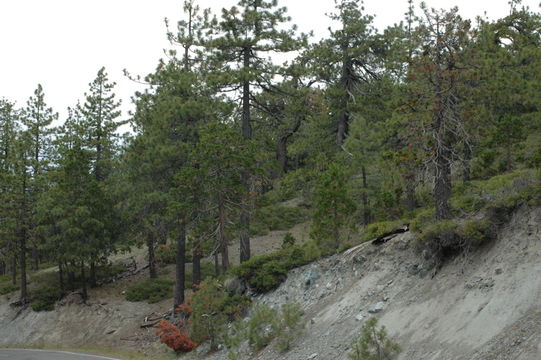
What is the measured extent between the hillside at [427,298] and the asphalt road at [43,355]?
11.7 ft

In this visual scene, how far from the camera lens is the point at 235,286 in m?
21.9

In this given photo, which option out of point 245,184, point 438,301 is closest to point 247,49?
point 245,184

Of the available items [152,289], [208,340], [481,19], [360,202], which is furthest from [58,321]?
[481,19]

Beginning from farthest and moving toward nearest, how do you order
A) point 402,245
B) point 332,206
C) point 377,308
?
point 332,206, point 402,245, point 377,308

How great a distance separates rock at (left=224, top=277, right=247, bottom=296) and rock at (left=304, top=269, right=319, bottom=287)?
3.50m

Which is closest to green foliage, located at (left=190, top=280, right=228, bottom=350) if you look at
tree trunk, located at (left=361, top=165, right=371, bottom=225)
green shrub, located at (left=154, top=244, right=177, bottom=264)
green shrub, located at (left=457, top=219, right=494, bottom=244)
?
tree trunk, located at (left=361, top=165, right=371, bottom=225)

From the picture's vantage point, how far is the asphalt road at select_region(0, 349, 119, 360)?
73.7ft

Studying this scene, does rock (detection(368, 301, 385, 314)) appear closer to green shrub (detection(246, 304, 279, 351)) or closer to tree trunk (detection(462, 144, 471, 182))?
green shrub (detection(246, 304, 279, 351))

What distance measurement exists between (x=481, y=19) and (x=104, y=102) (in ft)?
86.9

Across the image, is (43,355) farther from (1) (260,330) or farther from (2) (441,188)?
(2) (441,188)

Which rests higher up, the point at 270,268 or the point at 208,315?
the point at 270,268

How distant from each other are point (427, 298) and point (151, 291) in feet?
69.1

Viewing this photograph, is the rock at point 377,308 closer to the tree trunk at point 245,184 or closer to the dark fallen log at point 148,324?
the tree trunk at point 245,184

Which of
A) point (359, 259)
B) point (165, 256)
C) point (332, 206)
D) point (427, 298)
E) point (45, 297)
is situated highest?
point (332, 206)
